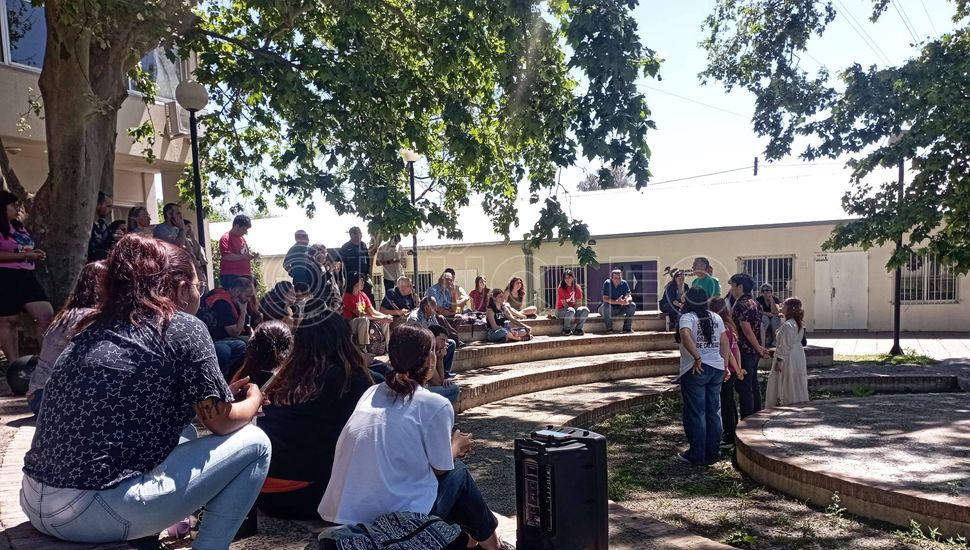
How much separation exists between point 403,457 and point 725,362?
15.6ft

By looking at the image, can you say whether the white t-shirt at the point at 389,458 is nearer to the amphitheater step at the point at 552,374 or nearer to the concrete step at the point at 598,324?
the amphitheater step at the point at 552,374

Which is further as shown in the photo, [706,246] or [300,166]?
[706,246]

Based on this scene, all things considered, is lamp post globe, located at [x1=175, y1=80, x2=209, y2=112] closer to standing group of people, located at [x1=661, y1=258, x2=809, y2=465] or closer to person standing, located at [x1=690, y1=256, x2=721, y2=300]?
standing group of people, located at [x1=661, y1=258, x2=809, y2=465]

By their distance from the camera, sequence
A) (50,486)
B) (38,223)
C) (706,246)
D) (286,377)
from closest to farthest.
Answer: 1. (50,486)
2. (286,377)
3. (38,223)
4. (706,246)

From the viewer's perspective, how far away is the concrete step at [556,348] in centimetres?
1159

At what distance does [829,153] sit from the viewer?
44.1 ft

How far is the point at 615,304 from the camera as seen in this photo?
1516 cm

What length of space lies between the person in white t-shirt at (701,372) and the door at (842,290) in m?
14.3

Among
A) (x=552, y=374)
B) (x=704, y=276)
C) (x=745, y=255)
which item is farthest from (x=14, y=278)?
(x=745, y=255)

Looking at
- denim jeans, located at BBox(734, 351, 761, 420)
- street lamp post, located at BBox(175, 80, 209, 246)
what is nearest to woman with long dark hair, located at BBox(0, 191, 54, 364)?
street lamp post, located at BBox(175, 80, 209, 246)

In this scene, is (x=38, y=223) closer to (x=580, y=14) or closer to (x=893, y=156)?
(x=580, y=14)

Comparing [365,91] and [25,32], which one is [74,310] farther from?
[25,32]

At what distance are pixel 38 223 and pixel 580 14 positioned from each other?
22.4 feet

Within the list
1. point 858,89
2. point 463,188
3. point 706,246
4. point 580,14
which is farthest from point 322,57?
point 706,246
